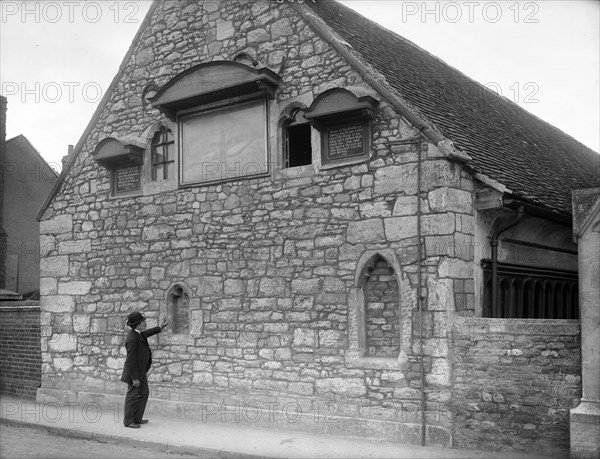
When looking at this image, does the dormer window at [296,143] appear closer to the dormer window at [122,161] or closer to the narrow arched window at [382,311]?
the narrow arched window at [382,311]

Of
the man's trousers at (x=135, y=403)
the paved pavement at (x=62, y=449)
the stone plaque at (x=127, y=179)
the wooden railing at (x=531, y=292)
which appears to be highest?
the stone plaque at (x=127, y=179)

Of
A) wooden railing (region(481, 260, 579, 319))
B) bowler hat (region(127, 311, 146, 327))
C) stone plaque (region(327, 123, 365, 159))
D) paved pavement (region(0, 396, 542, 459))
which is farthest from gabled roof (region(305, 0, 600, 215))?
bowler hat (region(127, 311, 146, 327))

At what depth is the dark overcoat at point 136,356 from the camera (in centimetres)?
1057

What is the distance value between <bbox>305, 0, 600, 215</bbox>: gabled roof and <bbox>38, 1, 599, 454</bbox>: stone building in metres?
0.09

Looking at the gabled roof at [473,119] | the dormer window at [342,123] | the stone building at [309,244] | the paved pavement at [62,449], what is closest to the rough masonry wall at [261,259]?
the stone building at [309,244]

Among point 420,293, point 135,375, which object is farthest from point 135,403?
point 420,293

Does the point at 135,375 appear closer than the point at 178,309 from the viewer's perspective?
Yes

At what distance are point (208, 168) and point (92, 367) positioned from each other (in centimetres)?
434

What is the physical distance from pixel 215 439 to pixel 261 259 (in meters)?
2.77

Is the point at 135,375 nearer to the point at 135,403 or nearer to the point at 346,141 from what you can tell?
the point at 135,403

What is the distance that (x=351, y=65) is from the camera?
33.0ft

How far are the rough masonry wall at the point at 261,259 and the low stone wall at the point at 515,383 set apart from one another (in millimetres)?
301

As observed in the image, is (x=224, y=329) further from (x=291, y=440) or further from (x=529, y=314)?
(x=529, y=314)

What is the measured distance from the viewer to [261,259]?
10.8 m
